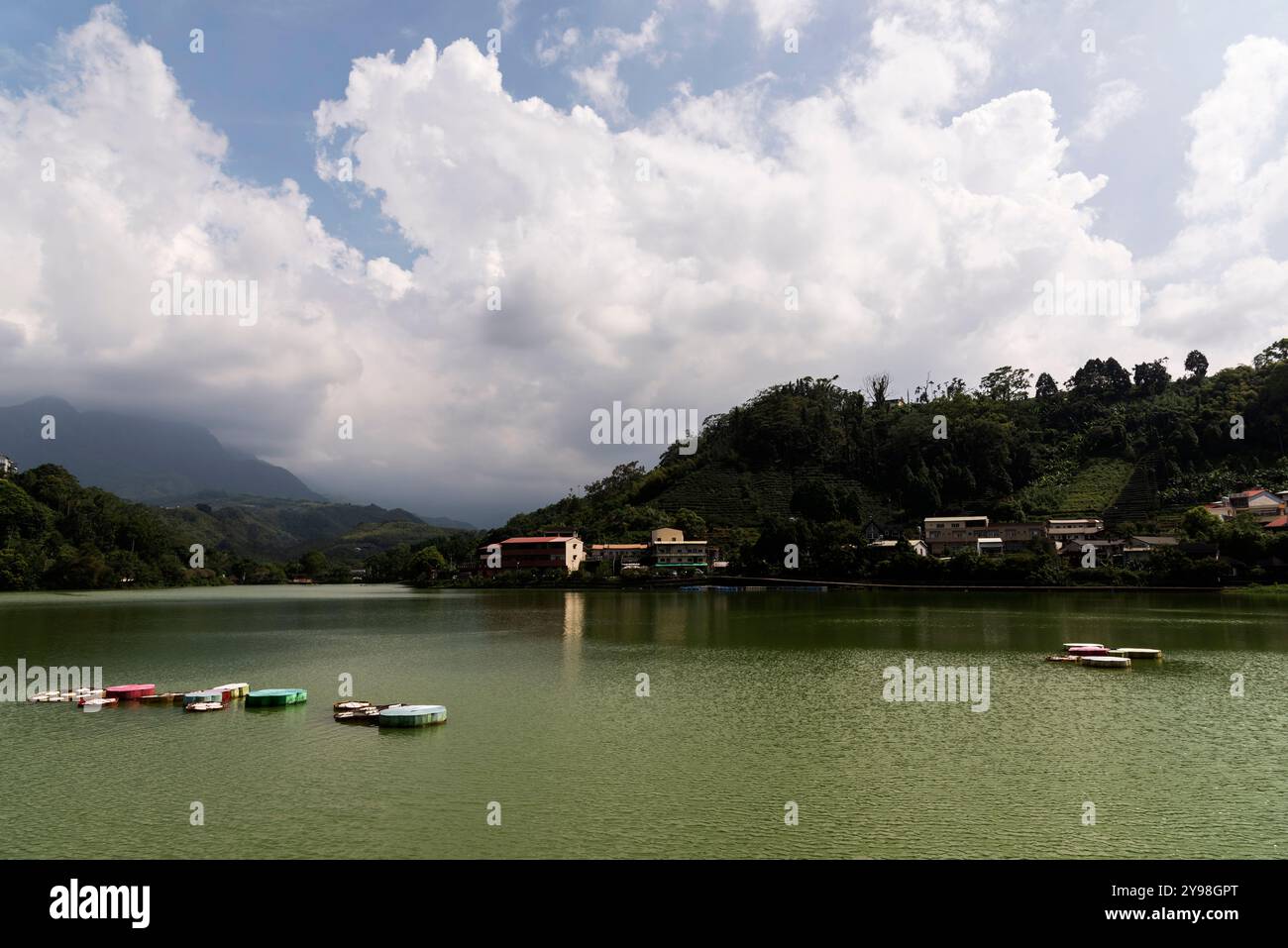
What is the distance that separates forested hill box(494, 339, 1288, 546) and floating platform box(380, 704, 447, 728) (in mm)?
67722

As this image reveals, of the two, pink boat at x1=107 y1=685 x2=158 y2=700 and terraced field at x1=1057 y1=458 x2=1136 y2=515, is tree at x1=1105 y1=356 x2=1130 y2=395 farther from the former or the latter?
pink boat at x1=107 y1=685 x2=158 y2=700

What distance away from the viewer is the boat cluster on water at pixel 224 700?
63.2 feet

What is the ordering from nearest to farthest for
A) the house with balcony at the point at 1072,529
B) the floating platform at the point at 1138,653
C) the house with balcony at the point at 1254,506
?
the floating platform at the point at 1138,653, the house with balcony at the point at 1254,506, the house with balcony at the point at 1072,529

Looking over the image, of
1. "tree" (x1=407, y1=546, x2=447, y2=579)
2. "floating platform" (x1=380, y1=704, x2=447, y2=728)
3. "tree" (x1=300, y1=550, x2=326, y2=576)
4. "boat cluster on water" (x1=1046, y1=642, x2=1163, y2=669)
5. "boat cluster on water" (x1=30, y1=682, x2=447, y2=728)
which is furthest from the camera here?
"tree" (x1=300, y1=550, x2=326, y2=576)

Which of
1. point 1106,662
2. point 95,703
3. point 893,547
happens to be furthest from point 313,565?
point 1106,662

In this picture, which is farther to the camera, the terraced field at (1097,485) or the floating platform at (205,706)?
the terraced field at (1097,485)

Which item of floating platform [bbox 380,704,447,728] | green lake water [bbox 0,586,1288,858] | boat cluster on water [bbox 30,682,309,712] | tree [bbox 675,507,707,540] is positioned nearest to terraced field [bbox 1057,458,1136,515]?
tree [bbox 675,507,707,540]

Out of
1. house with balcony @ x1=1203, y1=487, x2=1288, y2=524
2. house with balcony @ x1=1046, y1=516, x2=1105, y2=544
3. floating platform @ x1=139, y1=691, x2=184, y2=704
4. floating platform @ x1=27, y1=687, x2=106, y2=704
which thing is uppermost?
house with balcony @ x1=1203, y1=487, x2=1288, y2=524

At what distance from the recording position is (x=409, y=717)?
1850cm

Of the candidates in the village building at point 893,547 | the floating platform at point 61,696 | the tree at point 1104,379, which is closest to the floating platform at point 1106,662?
the floating platform at point 61,696

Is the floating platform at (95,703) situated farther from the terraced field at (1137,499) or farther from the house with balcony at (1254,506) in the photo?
the terraced field at (1137,499)

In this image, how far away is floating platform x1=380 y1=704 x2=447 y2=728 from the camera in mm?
18453
